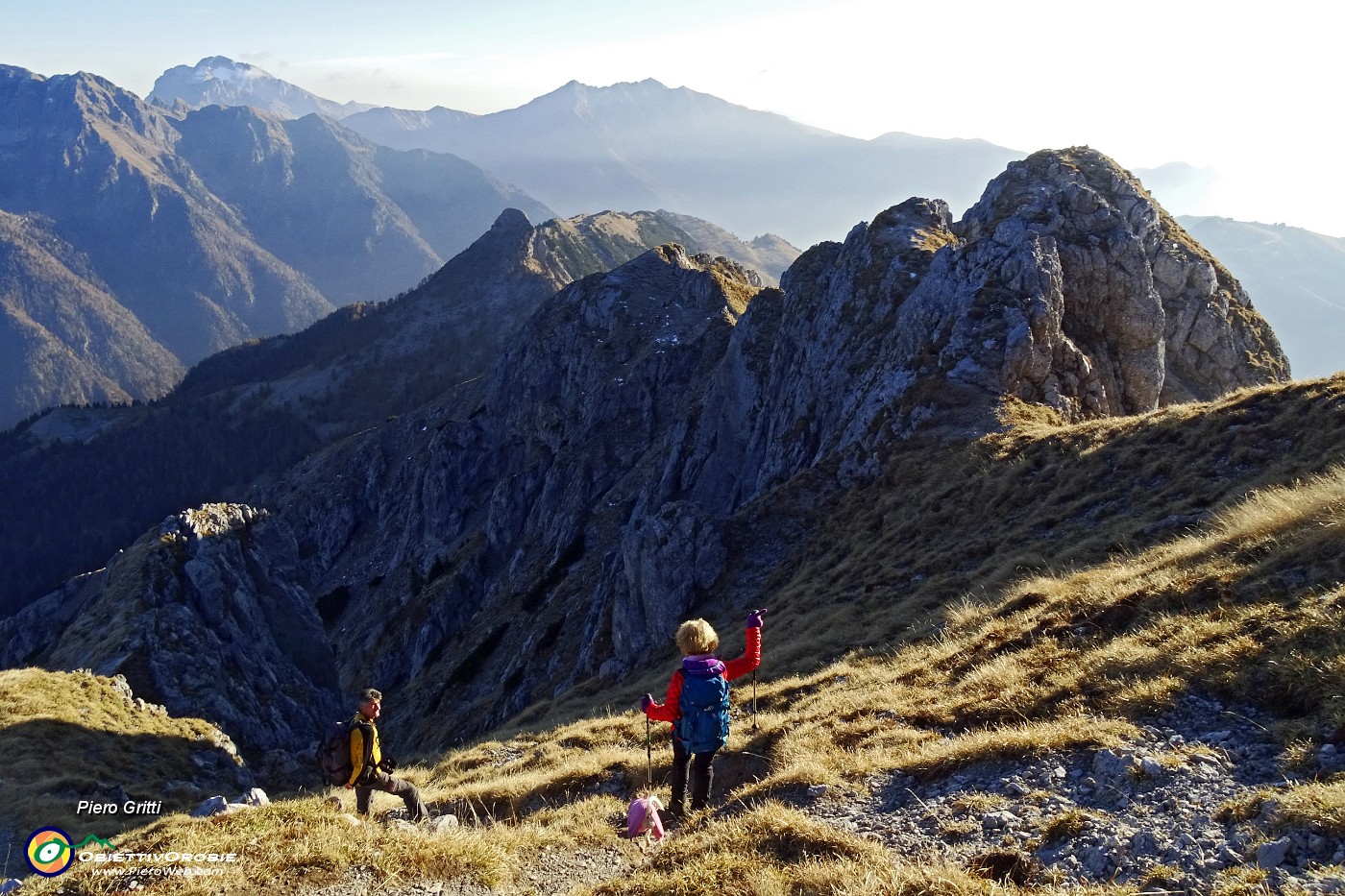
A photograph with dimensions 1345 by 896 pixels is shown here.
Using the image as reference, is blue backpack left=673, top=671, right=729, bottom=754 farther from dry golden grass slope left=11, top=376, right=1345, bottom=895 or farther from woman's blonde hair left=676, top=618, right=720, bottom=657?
dry golden grass slope left=11, top=376, right=1345, bottom=895

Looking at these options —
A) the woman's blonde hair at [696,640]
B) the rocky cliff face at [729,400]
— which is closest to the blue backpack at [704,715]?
the woman's blonde hair at [696,640]

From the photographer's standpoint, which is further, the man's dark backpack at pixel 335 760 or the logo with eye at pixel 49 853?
the man's dark backpack at pixel 335 760

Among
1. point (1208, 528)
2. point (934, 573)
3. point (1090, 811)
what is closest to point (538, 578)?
point (934, 573)

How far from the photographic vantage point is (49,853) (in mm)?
10477

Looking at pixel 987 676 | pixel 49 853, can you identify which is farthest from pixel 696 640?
pixel 49 853

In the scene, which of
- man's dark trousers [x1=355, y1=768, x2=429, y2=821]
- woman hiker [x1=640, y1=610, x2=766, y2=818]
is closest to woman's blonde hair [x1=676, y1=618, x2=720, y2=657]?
woman hiker [x1=640, y1=610, x2=766, y2=818]

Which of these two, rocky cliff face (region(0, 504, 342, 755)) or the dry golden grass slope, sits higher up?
the dry golden grass slope

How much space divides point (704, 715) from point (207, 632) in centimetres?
5261

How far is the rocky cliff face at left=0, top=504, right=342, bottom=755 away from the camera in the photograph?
44500mm

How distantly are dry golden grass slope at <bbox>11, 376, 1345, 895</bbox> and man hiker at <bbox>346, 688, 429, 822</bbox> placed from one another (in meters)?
0.87

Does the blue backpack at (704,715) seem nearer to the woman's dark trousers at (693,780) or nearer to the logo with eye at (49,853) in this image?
the woman's dark trousers at (693,780)

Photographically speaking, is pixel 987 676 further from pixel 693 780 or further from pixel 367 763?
pixel 367 763

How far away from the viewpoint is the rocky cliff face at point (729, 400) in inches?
1490

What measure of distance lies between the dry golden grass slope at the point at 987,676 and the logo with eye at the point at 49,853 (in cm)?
78
